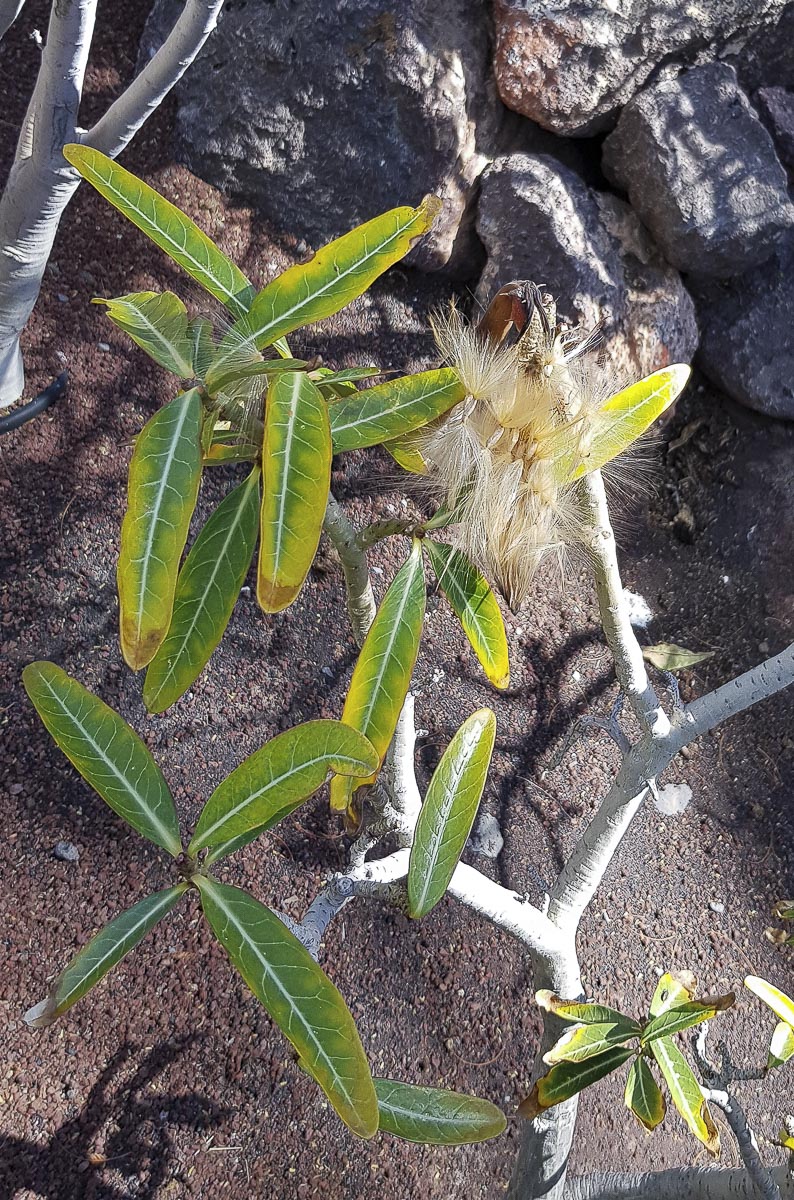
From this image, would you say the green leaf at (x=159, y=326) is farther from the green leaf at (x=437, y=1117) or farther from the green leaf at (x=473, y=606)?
the green leaf at (x=437, y=1117)

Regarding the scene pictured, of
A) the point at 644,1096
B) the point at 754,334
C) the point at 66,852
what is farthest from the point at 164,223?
the point at 754,334

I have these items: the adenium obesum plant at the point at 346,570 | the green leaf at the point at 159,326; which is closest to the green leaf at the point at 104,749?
the adenium obesum plant at the point at 346,570

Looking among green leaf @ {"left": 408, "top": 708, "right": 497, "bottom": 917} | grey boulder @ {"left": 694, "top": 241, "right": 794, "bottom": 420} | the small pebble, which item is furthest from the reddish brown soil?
green leaf @ {"left": 408, "top": 708, "right": 497, "bottom": 917}

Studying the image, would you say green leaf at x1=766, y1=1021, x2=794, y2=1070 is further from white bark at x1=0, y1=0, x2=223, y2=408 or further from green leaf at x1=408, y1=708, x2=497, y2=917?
white bark at x1=0, y1=0, x2=223, y2=408

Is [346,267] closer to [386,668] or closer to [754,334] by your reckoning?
[386,668]

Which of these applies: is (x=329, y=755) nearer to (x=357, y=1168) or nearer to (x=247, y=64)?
(x=357, y=1168)
